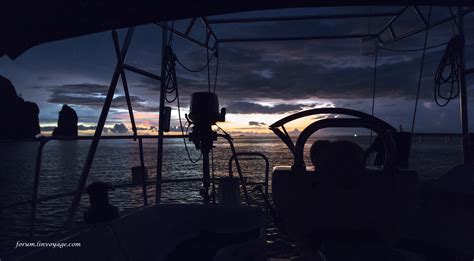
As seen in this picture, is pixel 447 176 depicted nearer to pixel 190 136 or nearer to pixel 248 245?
pixel 248 245

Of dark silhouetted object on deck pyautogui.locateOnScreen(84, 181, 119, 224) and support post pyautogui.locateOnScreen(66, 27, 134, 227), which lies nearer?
dark silhouetted object on deck pyautogui.locateOnScreen(84, 181, 119, 224)

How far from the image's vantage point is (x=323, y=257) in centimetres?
189

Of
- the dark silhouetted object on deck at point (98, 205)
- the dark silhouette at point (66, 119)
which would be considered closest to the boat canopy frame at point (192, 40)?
the dark silhouetted object on deck at point (98, 205)

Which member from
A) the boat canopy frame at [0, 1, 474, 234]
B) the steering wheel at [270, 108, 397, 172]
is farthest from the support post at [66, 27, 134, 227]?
the steering wheel at [270, 108, 397, 172]

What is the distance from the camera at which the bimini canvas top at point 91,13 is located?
207 cm

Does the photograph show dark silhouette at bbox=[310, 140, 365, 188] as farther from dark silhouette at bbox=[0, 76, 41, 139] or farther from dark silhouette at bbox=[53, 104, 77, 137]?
dark silhouette at bbox=[53, 104, 77, 137]

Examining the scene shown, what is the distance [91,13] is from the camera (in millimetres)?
2365

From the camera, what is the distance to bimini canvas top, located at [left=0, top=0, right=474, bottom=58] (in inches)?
81.5

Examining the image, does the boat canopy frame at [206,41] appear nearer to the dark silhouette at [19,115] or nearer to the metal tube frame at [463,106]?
the metal tube frame at [463,106]

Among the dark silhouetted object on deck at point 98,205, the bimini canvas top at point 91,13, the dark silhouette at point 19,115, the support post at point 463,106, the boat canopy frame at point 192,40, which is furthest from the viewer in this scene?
the dark silhouette at point 19,115

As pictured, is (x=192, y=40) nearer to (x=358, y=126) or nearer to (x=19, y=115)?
(x=358, y=126)

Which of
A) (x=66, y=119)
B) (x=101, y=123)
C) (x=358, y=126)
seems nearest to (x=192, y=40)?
(x=101, y=123)

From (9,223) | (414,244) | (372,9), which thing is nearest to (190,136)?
(414,244)

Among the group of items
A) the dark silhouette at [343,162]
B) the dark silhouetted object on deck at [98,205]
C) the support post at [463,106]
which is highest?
the support post at [463,106]
